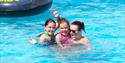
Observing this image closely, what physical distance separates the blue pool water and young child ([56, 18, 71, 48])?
130 mm

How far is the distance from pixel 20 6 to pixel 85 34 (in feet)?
5.38

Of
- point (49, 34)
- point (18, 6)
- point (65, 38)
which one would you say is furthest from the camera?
point (18, 6)

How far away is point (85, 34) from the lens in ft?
24.9

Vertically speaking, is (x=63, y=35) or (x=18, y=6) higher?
(x=18, y=6)

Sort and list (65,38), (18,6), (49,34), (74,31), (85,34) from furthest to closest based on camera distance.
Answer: (18,6)
(85,34)
(49,34)
(65,38)
(74,31)

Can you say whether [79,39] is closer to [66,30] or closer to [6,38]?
[66,30]

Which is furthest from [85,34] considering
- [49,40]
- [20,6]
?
[20,6]

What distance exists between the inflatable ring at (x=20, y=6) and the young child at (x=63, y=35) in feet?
6.65

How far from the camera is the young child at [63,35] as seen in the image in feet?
20.6

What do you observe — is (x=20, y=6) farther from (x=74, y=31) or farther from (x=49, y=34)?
(x=74, y=31)

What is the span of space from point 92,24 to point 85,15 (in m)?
0.77

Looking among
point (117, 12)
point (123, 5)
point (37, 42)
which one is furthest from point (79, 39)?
point (123, 5)

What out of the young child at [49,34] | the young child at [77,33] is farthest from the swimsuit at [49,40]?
the young child at [77,33]

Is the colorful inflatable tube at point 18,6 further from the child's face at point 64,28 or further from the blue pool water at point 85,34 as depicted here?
the child's face at point 64,28
